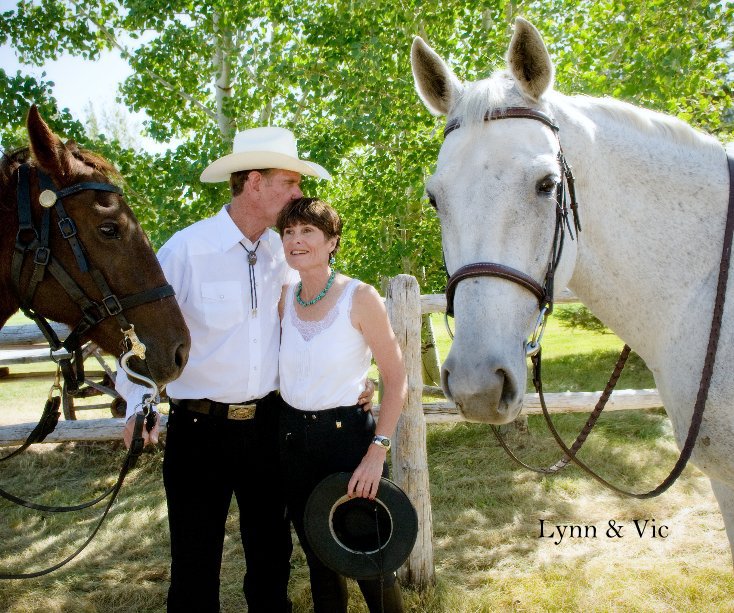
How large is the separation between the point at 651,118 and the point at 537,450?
15.5ft

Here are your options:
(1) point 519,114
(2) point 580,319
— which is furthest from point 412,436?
(2) point 580,319

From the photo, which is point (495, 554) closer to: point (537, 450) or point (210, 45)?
point (537, 450)

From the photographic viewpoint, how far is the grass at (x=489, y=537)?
10.9ft

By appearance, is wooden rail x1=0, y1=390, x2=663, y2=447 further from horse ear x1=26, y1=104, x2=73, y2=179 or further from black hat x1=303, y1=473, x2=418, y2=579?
horse ear x1=26, y1=104, x2=73, y2=179

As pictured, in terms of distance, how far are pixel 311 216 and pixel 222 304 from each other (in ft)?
1.85

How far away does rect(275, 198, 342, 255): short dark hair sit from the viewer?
7.88 feet

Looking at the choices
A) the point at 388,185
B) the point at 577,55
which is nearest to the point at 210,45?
the point at 388,185

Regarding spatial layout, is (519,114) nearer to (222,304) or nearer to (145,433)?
(222,304)

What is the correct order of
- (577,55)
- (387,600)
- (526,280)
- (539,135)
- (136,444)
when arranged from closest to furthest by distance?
1. (526,280)
2. (539,135)
3. (136,444)
4. (387,600)
5. (577,55)

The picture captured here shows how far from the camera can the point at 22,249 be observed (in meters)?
2.19

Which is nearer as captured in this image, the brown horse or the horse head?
the horse head

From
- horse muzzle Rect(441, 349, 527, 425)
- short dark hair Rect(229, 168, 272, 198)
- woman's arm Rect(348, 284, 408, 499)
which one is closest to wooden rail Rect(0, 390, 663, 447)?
woman's arm Rect(348, 284, 408, 499)

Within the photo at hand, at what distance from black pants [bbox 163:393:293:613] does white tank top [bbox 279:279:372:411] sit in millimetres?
Result: 236

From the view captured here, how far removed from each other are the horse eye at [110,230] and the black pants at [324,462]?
1.03m
